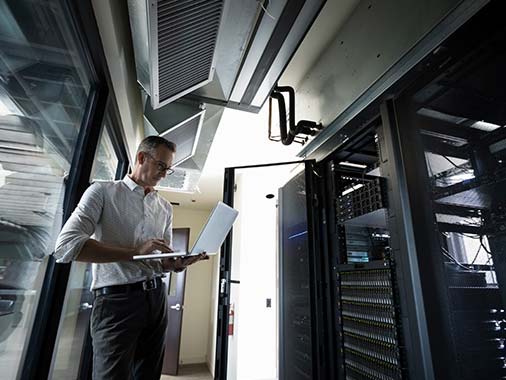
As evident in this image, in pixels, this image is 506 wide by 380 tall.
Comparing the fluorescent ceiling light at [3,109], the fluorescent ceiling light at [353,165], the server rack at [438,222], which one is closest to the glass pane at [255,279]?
the fluorescent ceiling light at [353,165]

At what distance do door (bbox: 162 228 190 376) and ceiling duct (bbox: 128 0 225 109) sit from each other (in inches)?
113

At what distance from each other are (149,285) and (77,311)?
2.72 ft

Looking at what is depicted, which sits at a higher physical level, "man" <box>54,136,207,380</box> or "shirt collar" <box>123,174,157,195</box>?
"shirt collar" <box>123,174,157,195</box>

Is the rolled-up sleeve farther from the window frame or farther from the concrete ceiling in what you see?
the concrete ceiling

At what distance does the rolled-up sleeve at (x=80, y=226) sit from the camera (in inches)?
32.4

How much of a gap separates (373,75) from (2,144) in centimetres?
149

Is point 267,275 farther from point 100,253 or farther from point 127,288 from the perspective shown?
point 100,253

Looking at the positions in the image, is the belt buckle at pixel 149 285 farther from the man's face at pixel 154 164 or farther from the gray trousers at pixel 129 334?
the man's face at pixel 154 164

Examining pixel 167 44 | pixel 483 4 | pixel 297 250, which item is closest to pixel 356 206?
pixel 297 250

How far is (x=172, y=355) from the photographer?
12.8 feet

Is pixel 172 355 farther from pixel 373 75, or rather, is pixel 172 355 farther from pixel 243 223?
pixel 373 75

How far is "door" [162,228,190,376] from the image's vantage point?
3.89 meters

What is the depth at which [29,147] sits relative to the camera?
2.79 ft

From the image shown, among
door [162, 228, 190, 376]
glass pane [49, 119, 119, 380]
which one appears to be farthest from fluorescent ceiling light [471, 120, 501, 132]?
door [162, 228, 190, 376]
